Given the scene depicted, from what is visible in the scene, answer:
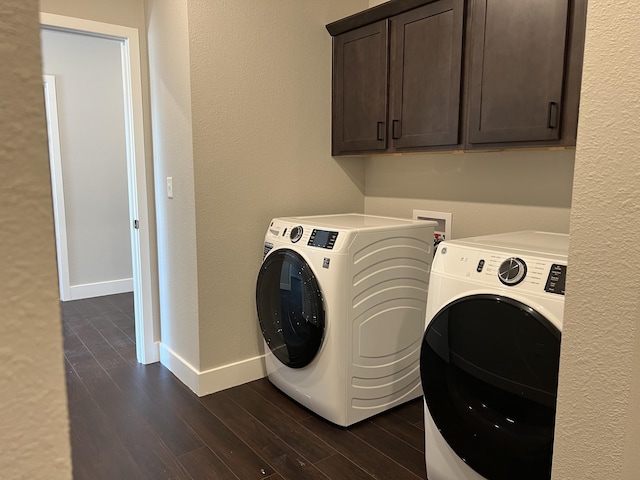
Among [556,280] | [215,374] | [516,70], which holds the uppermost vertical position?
[516,70]

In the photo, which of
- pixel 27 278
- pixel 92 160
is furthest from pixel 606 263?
pixel 92 160

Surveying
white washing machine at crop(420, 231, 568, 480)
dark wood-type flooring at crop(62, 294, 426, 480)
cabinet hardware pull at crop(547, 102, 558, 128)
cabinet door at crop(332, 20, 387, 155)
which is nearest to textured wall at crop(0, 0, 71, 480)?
white washing machine at crop(420, 231, 568, 480)

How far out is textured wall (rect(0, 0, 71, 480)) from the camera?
0.33m

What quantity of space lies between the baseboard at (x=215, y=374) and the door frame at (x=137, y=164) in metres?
0.23

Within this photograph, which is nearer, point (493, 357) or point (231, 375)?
point (493, 357)

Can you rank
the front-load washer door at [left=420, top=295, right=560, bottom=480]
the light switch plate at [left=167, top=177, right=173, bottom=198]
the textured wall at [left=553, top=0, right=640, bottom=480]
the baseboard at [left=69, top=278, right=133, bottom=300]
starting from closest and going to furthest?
1. the textured wall at [left=553, top=0, right=640, bottom=480]
2. the front-load washer door at [left=420, top=295, right=560, bottom=480]
3. the light switch plate at [left=167, top=177, right=173, bottom=198]
4. the baseboard at [left=69, top=278, right=133, bottom=300]

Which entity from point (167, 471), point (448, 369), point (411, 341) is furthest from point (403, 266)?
point (167, 471)

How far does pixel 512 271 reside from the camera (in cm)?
149

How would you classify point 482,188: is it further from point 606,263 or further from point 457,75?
point 606,263

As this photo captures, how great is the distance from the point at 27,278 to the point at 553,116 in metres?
1.97

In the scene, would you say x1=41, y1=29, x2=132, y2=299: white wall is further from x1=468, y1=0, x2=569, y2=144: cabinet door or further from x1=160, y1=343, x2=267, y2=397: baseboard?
x1=468, y1=0, x2=569, y2=144: cabinet door

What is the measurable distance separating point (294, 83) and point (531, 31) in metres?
1.32

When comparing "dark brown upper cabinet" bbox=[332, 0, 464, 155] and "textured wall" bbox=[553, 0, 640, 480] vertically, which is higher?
"dark brown upper cabinet" bbox=[332, 0, 464, 155]

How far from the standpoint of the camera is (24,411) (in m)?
0.36
